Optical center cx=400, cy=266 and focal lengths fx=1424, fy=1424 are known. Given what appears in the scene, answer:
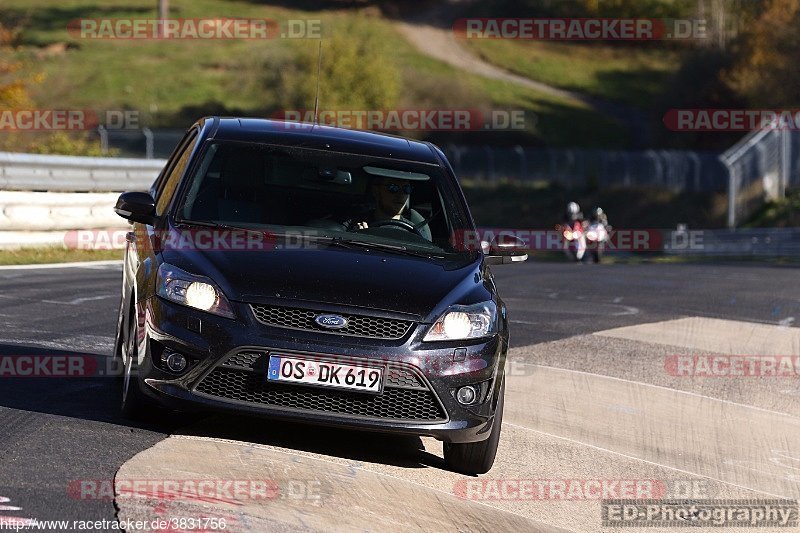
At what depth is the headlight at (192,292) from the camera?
6.77 metres

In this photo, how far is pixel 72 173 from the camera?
66.7 ft

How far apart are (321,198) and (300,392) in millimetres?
1522

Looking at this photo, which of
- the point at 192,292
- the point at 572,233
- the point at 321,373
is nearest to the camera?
the point at 321,373

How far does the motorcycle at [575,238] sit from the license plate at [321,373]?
2570cm

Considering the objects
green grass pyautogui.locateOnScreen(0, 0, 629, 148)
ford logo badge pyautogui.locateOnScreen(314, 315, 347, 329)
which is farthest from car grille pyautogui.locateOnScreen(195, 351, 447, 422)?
green grass pyautogui.locateOnScreen(0, 0, 629, 148)

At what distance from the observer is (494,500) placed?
22.9 feet

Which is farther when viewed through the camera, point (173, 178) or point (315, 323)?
point (173, 178)

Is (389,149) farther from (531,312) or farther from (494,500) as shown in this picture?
(531,312)

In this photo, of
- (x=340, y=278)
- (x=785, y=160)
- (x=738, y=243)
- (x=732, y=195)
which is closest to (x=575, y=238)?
(x=738, y=243)

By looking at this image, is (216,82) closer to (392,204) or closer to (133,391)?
(392,204)

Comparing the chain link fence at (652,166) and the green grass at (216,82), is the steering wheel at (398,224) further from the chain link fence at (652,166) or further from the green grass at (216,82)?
the green grass at (216,82)

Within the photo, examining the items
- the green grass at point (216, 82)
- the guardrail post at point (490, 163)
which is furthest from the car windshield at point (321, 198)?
the green grass at point (216, 82)

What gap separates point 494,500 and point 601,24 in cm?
8371

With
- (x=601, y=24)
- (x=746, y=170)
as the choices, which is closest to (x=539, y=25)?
(x=601, y=24)
